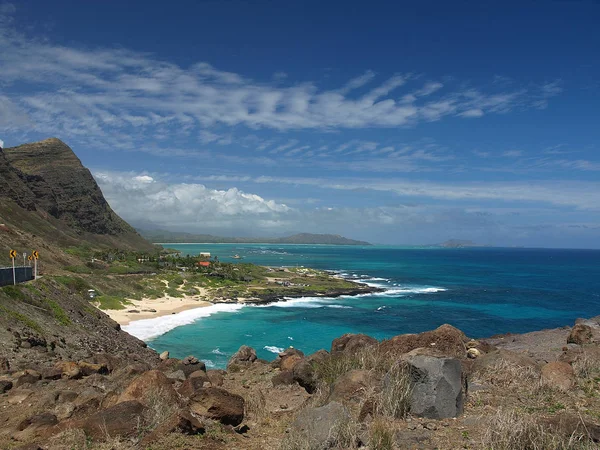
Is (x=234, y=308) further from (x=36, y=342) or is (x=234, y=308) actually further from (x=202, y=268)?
(x=36, y=342)

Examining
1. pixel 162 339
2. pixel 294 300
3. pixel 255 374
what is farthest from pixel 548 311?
pixel 255 374

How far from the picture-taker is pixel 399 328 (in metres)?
51.5

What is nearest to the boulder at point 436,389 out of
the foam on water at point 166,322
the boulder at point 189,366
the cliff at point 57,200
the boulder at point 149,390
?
the boulder at point 149,390

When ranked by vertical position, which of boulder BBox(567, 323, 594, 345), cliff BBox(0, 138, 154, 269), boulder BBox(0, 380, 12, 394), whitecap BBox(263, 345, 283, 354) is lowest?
whitecap BBox(263, 345, 283, 354)

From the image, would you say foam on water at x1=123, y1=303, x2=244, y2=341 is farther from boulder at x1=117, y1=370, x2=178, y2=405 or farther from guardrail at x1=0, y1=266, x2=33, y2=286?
boulder at x1=117, y1=370, x2=178, y2=405

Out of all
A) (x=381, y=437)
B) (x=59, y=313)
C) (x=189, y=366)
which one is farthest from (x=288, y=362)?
(x=59, y=313)

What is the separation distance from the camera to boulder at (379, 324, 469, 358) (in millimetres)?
12172

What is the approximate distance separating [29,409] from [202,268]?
86905 mm

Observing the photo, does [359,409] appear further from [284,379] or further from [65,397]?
[65,397]

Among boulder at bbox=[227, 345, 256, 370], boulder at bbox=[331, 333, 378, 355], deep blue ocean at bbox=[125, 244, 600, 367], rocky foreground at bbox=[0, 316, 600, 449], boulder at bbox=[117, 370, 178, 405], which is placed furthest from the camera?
deep blue ocean at bbox=[125, 244, 600, 367]

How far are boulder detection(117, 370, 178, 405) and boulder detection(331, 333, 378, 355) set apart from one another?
20.9 ft

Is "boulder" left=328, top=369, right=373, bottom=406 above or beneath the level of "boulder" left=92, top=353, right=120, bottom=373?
above

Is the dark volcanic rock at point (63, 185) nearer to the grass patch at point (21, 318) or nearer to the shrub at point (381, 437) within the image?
the grass patch at point (21, 318)

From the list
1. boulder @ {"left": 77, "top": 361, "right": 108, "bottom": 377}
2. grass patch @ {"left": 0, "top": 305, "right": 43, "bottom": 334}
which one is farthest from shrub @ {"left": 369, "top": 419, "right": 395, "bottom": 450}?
grass patch @ {"left": 0, "top": 305, "right": 43, "bottom": 334}
